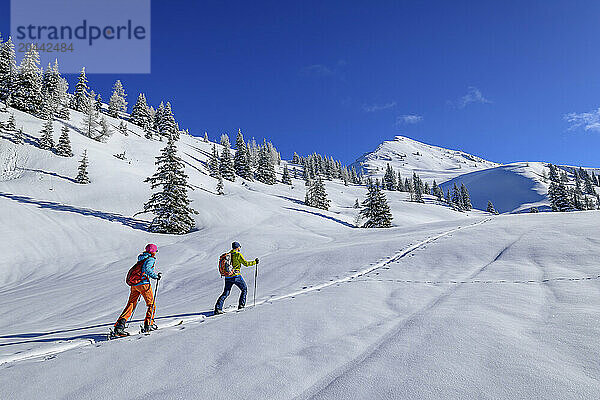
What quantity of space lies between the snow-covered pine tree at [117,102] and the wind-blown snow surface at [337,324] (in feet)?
258

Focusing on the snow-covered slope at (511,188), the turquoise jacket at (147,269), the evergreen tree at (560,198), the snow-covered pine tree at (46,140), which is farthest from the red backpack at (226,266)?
the snow-covered slope at (511,188)

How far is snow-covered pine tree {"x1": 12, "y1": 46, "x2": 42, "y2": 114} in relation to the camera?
2088 inches

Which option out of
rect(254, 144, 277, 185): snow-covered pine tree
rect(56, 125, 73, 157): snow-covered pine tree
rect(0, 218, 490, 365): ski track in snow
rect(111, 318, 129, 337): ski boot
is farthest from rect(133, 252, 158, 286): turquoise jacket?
rect(254, 144, 277, 185): snow-covered pine tree

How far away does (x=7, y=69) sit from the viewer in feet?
173

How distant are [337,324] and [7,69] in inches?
2992

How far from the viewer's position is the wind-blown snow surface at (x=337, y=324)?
11.0 ft

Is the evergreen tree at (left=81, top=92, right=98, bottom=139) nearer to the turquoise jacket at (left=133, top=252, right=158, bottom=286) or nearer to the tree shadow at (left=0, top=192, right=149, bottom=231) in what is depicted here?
the tree shadow at (left=0, top=192, right=149, bottom=231)

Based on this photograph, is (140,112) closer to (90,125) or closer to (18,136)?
(90,125)

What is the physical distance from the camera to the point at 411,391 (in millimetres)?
3033

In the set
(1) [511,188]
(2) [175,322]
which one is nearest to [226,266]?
(2) [175,322]

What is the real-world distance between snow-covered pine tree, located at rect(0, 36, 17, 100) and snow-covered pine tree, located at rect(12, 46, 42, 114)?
31.4 inches

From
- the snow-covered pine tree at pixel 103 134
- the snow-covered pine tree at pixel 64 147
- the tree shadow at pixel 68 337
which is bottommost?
the tree shadow at pixel 68 337

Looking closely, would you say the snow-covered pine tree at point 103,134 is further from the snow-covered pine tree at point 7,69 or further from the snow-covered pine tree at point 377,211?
the snow-covered pine tree at point 377,211

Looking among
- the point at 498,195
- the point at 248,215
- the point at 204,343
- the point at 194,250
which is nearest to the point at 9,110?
the point at 248,215
